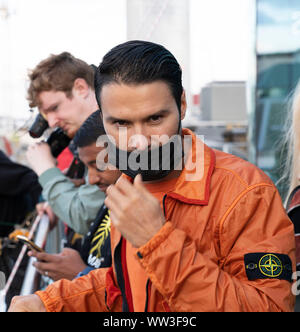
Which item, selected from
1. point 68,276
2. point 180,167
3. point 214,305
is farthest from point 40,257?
point 214,305

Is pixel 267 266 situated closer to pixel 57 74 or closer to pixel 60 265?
pixel 60 265

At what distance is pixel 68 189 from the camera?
214cm

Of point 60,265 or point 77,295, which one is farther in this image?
point 60,265

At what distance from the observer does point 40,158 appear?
238 centimetres

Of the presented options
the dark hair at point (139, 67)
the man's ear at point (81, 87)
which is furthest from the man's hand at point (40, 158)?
the dark hair at point (139, 67)

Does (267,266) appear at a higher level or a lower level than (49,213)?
higher

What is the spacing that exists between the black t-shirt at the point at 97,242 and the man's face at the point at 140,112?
67cm

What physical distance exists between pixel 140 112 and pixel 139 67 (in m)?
0.11

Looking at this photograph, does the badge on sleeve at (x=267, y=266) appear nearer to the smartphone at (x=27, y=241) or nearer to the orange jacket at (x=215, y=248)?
the orange jacket at (x=215, y=248)

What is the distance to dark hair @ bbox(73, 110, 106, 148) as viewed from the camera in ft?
5.89

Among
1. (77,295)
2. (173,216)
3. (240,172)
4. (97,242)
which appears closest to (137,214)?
(173,216)

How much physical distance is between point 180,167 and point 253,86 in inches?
77.6

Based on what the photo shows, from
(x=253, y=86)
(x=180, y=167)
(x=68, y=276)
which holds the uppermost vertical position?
(x=253, y=86)

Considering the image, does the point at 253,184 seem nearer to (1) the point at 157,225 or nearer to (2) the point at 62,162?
(1) the point at 157,225
